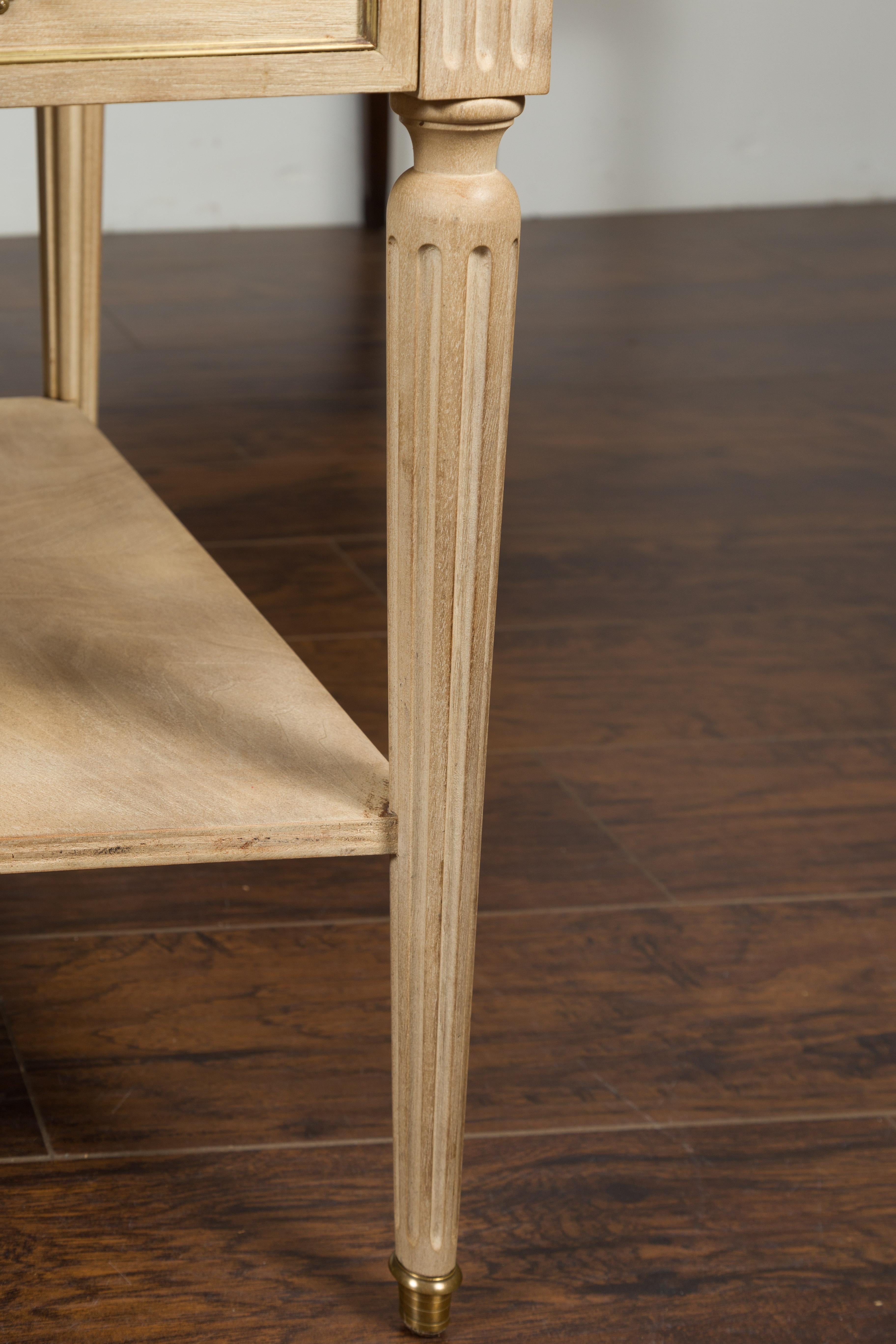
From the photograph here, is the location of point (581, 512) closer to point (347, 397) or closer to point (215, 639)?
point (347, 397)

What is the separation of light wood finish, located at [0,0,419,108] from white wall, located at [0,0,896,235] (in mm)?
2781

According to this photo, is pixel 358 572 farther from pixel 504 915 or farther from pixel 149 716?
pixel 149 716

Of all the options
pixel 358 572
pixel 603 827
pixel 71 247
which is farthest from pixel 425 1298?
pixel 358 572

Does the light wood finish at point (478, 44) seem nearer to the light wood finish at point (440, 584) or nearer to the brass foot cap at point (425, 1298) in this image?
the light wood finish at point (440, 584)

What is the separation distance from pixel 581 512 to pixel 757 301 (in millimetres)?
1077

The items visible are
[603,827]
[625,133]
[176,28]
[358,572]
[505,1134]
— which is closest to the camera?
[176,28]

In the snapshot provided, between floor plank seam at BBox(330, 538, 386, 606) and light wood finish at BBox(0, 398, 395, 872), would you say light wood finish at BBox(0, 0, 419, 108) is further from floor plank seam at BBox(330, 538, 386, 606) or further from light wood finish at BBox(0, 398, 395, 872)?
floor plank seam at BBox(330, 538, 386, 606)

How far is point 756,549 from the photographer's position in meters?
1.64

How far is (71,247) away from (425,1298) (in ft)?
2.15

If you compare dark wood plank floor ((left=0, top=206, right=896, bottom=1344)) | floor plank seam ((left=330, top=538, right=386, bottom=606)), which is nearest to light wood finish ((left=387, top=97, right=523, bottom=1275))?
dark wood plank floor ((left=0, top=206, right=896, bottom=1344))

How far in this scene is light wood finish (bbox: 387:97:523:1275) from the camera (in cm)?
52

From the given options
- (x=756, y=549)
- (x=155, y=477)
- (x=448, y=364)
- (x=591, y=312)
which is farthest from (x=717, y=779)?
(x=591, y=312)

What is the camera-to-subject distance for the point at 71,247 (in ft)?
3.29

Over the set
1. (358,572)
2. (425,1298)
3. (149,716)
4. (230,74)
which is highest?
(230,74)
